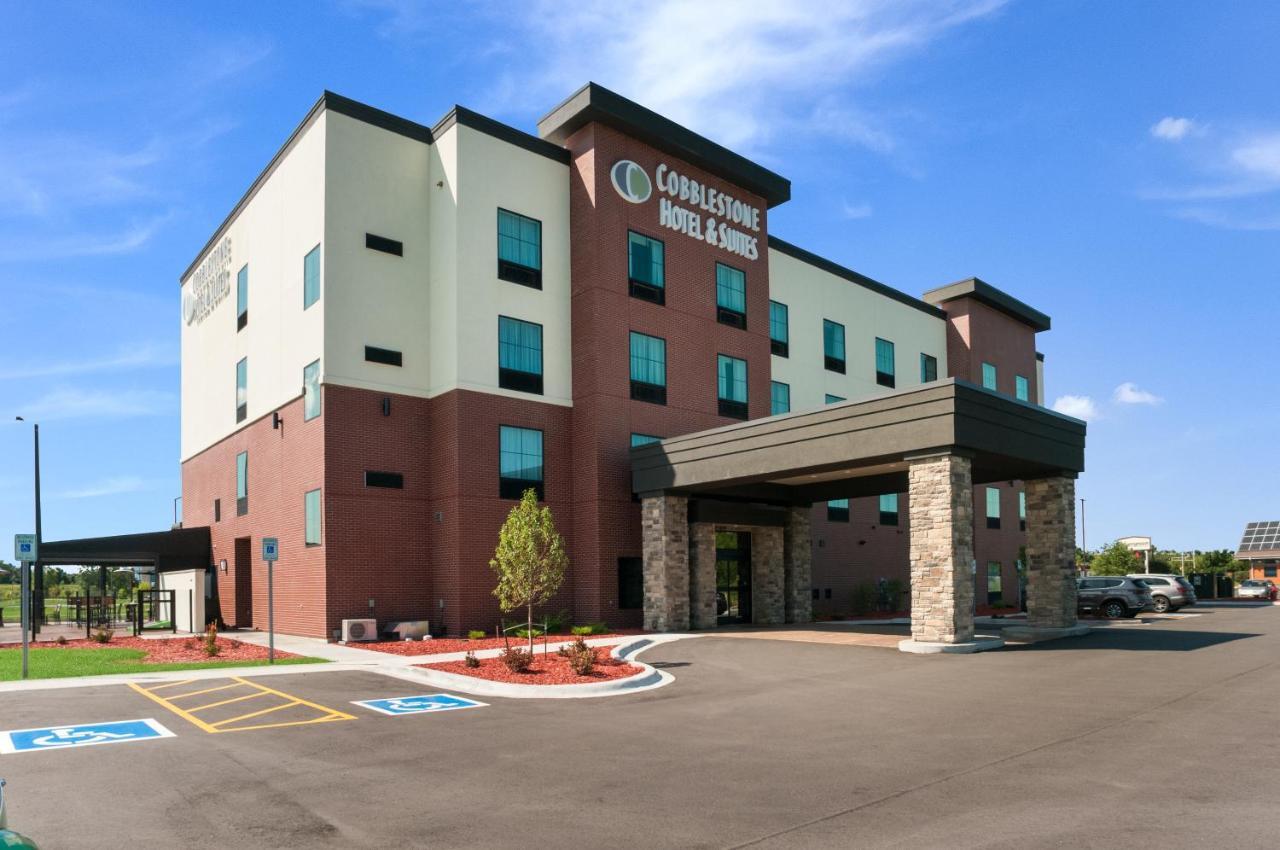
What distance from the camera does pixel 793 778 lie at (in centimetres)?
979

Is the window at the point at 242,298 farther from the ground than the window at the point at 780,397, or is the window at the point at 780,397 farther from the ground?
the window at the point at 242,298

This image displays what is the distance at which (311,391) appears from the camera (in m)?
29.0

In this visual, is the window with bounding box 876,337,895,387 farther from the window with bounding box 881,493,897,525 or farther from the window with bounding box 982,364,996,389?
the window with bounding box 982,364,996,389

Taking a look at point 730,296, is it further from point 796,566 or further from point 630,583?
point 630,583

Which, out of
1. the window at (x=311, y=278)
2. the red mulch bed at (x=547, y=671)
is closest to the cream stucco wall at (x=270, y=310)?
the window at (x=311, y=278)

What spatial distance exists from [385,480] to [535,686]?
1334 centimetres

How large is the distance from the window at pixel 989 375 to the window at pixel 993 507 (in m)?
5.67

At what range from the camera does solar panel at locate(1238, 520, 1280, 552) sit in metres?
90.2

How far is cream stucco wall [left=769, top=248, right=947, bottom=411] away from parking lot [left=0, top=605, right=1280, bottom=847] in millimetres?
24726

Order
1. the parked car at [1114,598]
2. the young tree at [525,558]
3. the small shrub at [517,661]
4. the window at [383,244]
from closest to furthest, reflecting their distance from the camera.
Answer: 1. the small shrub at [517,661]
2. the young tree at [525,558]
3. the window at [383,244]
4. the parked car at [1114,598]

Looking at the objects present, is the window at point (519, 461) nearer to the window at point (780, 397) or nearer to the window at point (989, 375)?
the window at point (780, 397)

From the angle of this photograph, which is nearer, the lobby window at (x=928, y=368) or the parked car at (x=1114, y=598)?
the parked car at (x=1114, y=598)

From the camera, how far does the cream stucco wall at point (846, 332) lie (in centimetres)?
4116

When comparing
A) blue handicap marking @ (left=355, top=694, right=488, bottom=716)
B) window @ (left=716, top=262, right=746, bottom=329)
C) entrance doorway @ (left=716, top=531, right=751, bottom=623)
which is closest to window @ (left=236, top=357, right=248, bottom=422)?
window @ (left=716, top=262, right=746, bottom=329)
